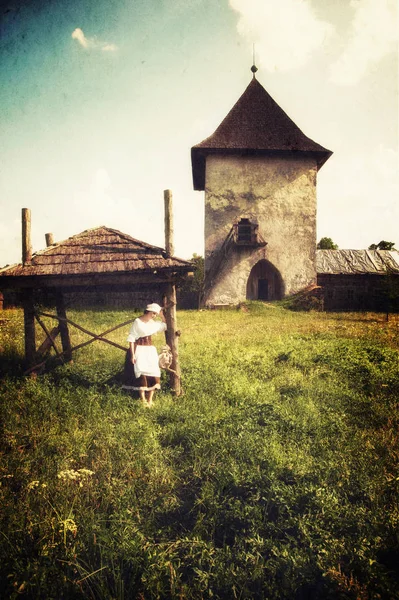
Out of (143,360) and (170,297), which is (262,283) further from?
(143,360)

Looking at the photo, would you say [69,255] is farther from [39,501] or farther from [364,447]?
[364,447]

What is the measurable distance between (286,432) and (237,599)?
7.36ft

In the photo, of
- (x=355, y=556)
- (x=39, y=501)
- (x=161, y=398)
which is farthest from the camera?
(x=161, y=398)

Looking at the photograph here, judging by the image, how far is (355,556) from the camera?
7.47ft

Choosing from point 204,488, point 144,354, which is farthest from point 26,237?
point 204,488

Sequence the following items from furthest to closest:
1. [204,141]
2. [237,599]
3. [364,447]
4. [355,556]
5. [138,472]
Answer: [204,141]
[364,447]
[138,472]
[355,556]
[237,599]

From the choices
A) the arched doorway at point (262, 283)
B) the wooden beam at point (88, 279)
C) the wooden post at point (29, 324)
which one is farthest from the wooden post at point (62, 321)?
the arched doorway at point (262, 283)

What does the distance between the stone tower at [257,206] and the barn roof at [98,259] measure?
1256 cm

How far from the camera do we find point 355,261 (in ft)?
70.2

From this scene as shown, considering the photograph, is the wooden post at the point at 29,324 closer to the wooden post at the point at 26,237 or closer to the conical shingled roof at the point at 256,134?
the wooden post at the point at 26,237

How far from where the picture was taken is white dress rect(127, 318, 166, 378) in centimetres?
556

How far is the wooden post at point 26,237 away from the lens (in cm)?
619

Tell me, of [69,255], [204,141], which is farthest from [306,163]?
[69,255]

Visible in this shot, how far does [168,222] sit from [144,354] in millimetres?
2523
